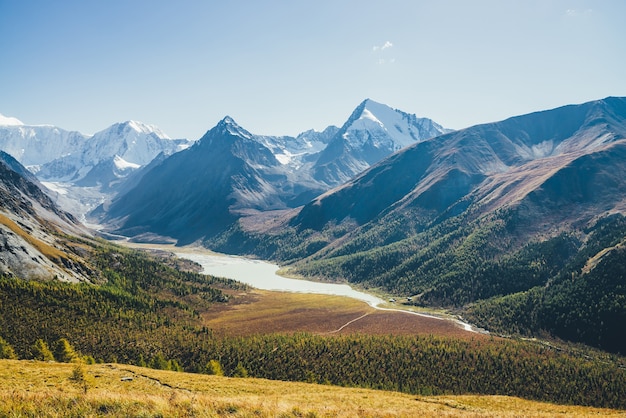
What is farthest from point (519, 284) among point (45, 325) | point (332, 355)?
point (45, 325)

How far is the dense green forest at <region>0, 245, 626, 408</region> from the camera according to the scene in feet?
322

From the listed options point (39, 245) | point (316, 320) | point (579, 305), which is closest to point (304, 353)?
point (316, 320)

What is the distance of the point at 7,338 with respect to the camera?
296 ft

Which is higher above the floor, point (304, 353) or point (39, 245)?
point (39, 245)

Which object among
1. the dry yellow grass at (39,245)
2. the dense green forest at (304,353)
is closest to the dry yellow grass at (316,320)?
the dense green forest at (304,353)

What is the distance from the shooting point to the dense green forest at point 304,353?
9806cm

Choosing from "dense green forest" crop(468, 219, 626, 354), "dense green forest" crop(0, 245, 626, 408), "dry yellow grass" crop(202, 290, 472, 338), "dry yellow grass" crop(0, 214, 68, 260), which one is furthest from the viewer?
"dry yellow grass" crop(0, 214, 68, 260)

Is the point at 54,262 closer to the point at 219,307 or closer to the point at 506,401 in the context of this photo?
the point at 219,307

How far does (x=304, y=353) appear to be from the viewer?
112 metres

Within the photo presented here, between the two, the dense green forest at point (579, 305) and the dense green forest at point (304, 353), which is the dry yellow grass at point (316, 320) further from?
the dense green forest at point (579, 305)

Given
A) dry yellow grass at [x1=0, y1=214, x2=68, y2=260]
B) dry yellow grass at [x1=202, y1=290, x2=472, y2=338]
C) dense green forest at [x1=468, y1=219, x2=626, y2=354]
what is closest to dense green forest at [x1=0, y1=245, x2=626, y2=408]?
dry yellow grass at [x1=202, y1=290, x2=472, y2=338]

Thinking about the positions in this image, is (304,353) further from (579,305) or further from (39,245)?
(39,245)

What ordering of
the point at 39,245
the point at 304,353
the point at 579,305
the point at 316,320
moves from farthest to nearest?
1. the point at 316,320
2. the point at 579,305
3. the point at 39,245
4. the point at 304,353

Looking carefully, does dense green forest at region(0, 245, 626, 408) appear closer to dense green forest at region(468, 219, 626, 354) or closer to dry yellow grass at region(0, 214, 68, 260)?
dense green forest at region(468, 219, 626, 354)
